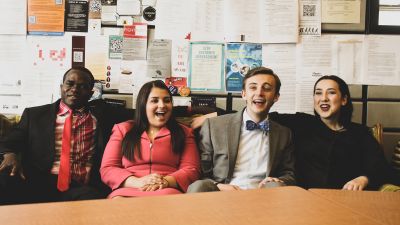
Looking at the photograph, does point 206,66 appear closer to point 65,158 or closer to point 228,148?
point 228,148

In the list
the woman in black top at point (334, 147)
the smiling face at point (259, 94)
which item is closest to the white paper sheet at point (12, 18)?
the smiling face at point (259, 94)

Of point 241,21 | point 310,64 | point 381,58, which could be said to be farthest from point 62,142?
point 381,58

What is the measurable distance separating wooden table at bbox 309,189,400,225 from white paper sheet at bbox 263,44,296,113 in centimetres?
137

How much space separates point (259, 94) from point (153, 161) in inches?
29.7

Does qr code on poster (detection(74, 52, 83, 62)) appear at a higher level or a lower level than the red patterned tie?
higher

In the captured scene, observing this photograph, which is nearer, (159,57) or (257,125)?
(257,125)

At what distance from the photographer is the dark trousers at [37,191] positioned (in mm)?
2002

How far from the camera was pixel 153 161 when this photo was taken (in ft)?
6.97

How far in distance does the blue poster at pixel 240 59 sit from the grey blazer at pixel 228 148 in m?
0.59

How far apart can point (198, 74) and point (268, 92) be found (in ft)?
2.45

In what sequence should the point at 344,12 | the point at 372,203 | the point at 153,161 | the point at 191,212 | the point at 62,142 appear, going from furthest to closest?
the point at 344,12 → the point at 62,142 → the point at 153,161 → the point at 372,203 → the point at 191,212

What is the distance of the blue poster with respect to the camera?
2.75 m

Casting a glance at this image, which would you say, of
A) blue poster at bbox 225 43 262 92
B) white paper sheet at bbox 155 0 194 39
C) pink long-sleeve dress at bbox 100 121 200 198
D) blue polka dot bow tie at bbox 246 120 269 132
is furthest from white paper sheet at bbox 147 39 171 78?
blue polka dot bow tie at bbox 246 120 269 132

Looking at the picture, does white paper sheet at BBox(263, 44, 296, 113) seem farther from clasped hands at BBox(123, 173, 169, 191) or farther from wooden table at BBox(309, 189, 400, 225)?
wooden table at BBox(309, 189, 400, 225)
